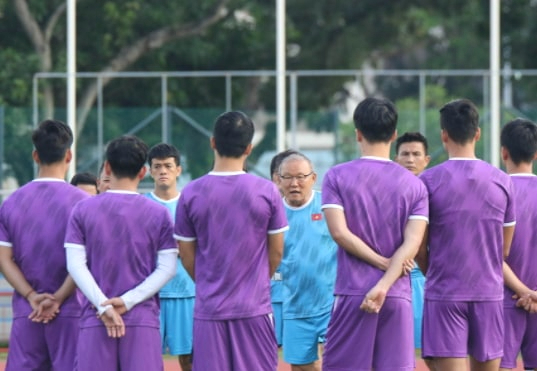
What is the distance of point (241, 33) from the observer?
1112 inches

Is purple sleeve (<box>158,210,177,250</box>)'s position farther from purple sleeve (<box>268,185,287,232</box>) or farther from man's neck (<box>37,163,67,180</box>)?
man's neck (<box>37,163,67,180</box>)

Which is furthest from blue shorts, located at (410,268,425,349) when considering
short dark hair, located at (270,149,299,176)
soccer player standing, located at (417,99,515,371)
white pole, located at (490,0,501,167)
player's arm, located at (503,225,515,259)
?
white pole, located at (490,0,501,167)

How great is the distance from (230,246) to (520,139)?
81.6 inches

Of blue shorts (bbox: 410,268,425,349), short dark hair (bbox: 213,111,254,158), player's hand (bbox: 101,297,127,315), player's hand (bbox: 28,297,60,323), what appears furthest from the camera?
blue shorts (bbox: 410,268,425,349)

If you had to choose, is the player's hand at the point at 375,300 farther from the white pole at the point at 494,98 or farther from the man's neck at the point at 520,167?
the white pole at the point at 494,98

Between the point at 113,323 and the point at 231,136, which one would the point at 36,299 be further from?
the point at 231,136

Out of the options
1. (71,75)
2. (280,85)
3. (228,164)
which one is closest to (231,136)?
(228,164)

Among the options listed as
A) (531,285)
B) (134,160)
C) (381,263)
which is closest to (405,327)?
(381,263)

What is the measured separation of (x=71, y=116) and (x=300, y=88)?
1228 cm

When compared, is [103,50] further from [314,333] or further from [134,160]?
[134,160]

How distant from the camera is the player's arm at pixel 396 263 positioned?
773 centimetres

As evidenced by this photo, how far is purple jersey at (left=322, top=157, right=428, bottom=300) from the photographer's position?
785 cm

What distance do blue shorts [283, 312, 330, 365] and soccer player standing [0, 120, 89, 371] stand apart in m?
2.38

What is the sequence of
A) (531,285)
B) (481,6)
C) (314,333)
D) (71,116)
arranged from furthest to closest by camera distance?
(481,6), (71,116), (314,333), (531,285)
